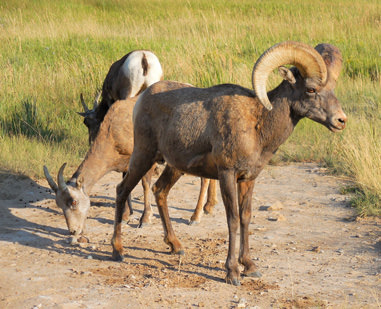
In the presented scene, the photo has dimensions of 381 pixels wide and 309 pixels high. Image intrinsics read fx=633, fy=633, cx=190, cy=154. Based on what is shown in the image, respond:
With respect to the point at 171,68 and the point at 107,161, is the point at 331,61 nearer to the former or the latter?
the point at 107,161

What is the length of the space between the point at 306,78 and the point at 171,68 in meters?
8.44

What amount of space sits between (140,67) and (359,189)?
4103 mm

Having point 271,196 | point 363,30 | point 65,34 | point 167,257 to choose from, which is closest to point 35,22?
point 65,34

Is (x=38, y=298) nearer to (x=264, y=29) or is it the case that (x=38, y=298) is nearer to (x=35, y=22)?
(x=264, y=29)

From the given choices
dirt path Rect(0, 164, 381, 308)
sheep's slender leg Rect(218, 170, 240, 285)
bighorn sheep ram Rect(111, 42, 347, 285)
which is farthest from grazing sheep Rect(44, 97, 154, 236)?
sheep's slender leg Rect(218, 170, 240, 285)

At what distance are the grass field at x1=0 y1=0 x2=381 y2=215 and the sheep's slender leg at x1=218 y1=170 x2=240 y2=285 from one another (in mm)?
2455

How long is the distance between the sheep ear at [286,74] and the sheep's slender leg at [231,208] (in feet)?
3.08

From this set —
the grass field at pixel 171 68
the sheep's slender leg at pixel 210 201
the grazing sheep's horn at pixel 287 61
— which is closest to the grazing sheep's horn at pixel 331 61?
the grazing sheep's horn at pixel 287 61

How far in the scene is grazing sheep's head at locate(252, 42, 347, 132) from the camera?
211 inches

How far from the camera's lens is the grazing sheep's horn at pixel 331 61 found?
18.1 feet

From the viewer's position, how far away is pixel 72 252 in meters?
6.77

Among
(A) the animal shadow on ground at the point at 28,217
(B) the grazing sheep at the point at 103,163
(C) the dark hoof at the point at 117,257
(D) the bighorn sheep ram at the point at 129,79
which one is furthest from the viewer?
(D) the bighorn sheep ram at the point at 129,79

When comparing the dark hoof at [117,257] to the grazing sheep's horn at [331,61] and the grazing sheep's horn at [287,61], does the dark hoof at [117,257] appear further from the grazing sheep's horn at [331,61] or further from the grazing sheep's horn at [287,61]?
the grazing sheep's horn at [331,61]

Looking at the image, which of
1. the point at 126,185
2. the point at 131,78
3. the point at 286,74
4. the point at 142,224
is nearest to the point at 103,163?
the point at 142,224
